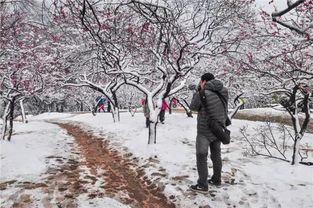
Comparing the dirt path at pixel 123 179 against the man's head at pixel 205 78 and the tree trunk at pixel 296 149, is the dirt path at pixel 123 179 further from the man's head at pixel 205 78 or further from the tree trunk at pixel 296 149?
the tree trunk at pixel 296 149

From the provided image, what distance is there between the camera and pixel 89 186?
550 centimetres

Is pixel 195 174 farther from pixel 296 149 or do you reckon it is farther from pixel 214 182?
pixel 296 149

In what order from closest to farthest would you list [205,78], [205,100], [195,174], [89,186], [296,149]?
[205,100], [205,78], [89,186], [195,174], [296,149]

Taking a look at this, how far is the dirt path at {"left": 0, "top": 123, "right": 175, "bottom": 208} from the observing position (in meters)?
4.73

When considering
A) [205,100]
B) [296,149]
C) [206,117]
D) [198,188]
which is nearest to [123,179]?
[198,188]

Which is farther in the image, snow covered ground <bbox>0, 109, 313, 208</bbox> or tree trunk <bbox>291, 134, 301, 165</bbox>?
tree trunk <bbox>291, 134, 301, 165</bbox>

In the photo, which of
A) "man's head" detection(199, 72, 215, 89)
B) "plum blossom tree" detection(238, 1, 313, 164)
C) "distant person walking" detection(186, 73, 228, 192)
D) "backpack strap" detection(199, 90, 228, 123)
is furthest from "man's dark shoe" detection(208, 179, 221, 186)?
"plum blossom tree" detection(238, 1, 313, 164)

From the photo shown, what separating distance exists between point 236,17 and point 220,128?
7.68 metres

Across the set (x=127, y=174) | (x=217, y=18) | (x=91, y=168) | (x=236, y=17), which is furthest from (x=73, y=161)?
(x=236, y=17)

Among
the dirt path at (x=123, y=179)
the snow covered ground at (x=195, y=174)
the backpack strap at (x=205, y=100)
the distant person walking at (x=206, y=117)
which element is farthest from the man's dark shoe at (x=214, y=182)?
the backpack strap at (x=205, y=100)

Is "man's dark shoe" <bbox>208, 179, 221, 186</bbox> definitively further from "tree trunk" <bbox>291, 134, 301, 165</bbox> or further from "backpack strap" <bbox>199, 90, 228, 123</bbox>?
"tree trunk" <bbox>291, 134, 301, 165</bbox>

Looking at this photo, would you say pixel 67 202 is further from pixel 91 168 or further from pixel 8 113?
pixel 8 113

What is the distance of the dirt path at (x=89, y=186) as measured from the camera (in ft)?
15.5

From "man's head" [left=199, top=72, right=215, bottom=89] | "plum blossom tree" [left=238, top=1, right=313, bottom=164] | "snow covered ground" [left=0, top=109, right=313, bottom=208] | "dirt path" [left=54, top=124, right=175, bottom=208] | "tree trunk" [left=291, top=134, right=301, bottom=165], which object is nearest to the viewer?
"plum blossom tree" [left=238, top=1, right=313, bottom=164]
